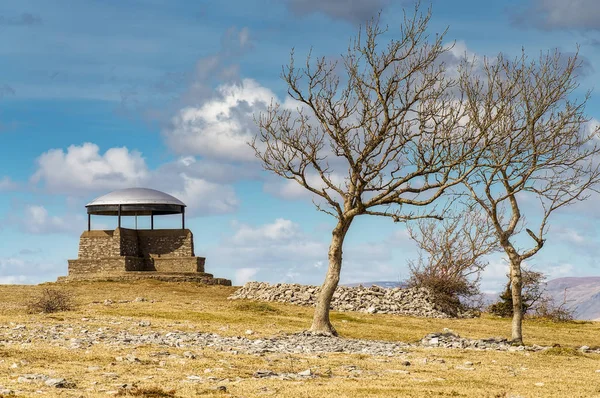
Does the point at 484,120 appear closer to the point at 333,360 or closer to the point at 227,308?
the point at 333,360

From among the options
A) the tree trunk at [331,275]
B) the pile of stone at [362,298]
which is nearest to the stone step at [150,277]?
the pile of stone at [362,298]

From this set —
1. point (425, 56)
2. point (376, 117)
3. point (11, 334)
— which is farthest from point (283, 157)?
point (11, 334)

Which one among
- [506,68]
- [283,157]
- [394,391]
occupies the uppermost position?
[506,68]

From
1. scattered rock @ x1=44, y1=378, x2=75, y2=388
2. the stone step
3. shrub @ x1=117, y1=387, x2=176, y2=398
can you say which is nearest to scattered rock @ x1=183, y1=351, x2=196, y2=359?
scattered rock @ x1=44, y1=378, x2=75, y2=388

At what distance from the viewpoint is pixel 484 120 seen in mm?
29000

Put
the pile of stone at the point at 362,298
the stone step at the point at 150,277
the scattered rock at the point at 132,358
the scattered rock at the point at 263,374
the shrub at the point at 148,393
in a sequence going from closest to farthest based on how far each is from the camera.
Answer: the shrub at the point at 148,393 → the scattered rock at the point at 263,374 → the scattered rock at the point at 132,358 → the pile of stone at the point at 362,298 → the stone step at the point at 150,277

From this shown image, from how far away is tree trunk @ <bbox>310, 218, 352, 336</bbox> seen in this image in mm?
27984

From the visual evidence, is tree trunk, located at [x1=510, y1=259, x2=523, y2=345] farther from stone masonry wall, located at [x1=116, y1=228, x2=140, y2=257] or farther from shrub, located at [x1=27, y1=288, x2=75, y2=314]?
stone masonry wall, located at [x1=116, y1=228, x2=140, y2=257]

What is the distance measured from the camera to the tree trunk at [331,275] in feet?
91.8

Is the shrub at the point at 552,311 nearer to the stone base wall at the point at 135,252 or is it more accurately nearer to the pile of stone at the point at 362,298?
Answer: the pile of stone at the point at 362,298

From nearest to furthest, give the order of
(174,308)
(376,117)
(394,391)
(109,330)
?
(394,391), (109,330), (376,117), (174,308)

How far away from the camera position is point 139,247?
6562 cm

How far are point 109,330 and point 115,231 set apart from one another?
3858 centimetres

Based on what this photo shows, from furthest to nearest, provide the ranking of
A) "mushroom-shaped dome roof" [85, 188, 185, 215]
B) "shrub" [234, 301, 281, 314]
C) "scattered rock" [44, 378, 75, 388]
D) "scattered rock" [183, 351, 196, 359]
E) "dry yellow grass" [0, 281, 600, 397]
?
"mushroom-shaped dome roof" [85, 188, 185, 215], "shrub" [234, 301, 281, 314], "scattered rock" [183, 351, 196, 359], "dry yellow grass" [0, 281, 600, 397], "scattered rock" [44, 378, 75, 388]
